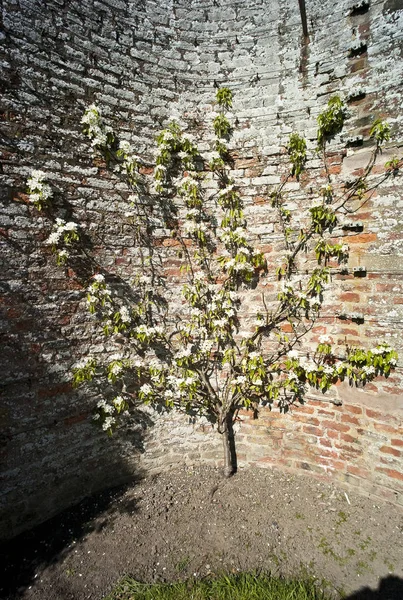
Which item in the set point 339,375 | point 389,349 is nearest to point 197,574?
point 339,375

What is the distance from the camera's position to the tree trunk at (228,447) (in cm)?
330

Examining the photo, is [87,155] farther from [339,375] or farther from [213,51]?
[339,375]

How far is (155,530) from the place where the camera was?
2.72 m

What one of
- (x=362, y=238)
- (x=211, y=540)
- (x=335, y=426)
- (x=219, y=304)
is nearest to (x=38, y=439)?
(x=211, y=540)

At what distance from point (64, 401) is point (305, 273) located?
266 cm

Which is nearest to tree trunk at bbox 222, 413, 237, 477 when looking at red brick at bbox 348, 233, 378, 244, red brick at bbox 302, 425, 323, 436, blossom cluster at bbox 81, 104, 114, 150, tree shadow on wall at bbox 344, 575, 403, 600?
red brick at bbox 302, 425, 323, 436

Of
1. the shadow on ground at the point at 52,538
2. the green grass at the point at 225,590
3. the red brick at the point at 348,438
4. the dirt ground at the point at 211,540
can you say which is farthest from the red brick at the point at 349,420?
the shadow on ground at the point at 52,538

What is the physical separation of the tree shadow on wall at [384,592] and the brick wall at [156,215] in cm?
66

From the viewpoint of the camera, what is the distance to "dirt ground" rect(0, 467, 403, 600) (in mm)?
2316

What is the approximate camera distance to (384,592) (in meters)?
2.17

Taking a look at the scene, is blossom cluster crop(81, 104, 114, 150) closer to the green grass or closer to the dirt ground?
the dirt ground

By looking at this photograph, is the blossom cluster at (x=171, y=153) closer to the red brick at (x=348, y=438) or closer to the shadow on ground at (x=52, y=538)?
the red brick at (x=348, y=438)

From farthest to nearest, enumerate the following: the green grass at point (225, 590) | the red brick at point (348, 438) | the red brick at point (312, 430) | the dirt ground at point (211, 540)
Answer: the red brick at point (312, 430) → the red brick at point (348, 438) → the dirt ground at point (211, 540) → the green grass at point (225, 590)

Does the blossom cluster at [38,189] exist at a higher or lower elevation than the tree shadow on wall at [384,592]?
higher
